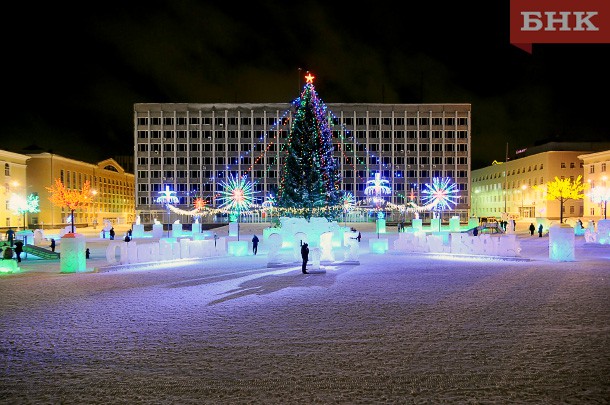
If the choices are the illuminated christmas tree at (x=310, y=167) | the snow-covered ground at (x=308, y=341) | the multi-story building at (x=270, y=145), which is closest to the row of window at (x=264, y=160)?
the multi-story building at (x=270, y=145)

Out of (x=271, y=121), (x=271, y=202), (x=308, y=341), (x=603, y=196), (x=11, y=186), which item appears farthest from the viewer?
(x=271, y=121)

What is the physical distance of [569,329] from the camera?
8.73 metres

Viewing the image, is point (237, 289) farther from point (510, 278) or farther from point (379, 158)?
point (379, 158)

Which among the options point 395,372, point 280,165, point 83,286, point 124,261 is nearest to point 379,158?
point 280,165

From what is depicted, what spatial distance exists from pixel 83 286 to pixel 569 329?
43.7 feet

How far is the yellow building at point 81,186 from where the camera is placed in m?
68.6

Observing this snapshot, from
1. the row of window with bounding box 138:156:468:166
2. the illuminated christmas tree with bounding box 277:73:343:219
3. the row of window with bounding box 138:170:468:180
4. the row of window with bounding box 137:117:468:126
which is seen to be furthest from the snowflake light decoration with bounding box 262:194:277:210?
the row of window with bounding box 137:117:468:126

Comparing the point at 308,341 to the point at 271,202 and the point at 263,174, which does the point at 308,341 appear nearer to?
the point at 271,202

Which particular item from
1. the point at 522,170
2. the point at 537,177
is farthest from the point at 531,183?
the point at 522,170

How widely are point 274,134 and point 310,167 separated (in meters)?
50.9

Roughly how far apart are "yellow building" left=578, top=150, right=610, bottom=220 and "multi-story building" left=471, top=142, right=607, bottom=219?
7459 mm

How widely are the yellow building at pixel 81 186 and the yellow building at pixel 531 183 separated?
65824mm

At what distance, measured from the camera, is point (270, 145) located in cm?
8069

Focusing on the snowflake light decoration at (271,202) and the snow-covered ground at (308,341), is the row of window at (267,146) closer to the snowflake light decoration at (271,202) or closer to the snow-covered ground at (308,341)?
the snowflake light decoration at (271,202)
